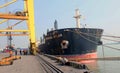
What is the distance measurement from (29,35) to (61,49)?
13.8 m

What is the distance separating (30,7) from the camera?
44.0 m

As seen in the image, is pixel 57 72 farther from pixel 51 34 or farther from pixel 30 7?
pixel 30 7

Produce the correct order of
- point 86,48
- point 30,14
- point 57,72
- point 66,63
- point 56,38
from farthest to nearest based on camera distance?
1. point 30,14
2. point 56,38
3. point 86,48
4. point 66,63
5. point 57,72

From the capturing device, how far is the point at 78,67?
50.4 ft

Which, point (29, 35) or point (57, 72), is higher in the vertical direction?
point (29, 35)

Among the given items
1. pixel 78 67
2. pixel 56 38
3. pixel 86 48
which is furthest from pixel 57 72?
pixel 56 38

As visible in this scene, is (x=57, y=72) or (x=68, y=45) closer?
(x=57, y=72)

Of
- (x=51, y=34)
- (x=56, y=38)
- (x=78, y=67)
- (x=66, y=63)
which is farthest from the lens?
(x=51, y=34)

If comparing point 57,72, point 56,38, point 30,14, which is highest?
point 30,14

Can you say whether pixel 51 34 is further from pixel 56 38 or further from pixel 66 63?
pixel 66 63

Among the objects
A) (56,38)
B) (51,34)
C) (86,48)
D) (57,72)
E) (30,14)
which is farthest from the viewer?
(30,14)

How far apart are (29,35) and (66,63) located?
90.6 ft

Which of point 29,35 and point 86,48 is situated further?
point 29,35

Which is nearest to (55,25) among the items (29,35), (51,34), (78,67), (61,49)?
(29,35)
